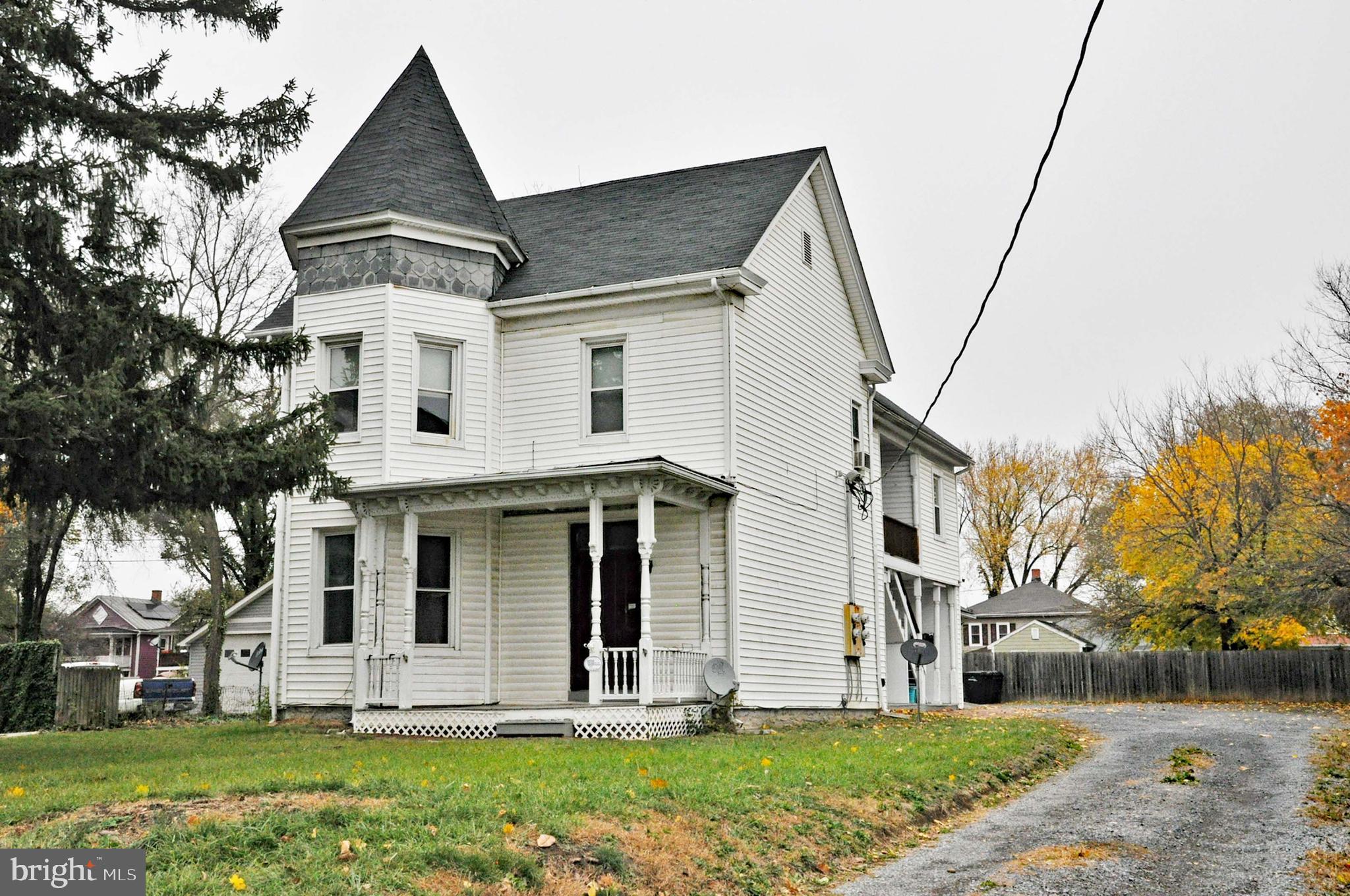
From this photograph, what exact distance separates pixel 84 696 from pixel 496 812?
1671 cm

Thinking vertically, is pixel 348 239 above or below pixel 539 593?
above

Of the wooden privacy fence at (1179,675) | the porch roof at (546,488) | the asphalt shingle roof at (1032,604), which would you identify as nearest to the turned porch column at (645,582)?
the porch roof at (546,488)

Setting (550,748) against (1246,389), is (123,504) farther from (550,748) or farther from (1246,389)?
(1246,389)

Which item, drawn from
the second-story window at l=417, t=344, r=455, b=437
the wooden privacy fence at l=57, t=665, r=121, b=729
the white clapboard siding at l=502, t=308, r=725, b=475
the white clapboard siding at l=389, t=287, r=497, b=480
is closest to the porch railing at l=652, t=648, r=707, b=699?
the white clapboard siding at l=502, t=308, r=725, b=475

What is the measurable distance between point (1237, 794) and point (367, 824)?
8413mm

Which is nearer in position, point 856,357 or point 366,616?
point 366,616

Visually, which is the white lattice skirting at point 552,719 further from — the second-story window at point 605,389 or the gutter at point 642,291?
the gutter at point 642,291

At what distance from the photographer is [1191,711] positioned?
2675 cm

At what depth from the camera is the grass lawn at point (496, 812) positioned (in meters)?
6.63

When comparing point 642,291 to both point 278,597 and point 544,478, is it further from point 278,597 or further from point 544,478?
point 278,597

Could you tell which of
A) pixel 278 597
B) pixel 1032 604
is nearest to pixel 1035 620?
pixel 1032 604

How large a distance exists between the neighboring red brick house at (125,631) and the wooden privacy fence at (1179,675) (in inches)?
1937

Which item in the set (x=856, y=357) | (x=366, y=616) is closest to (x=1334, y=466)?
(x=856, y=357)

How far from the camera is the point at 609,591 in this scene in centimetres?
1817
